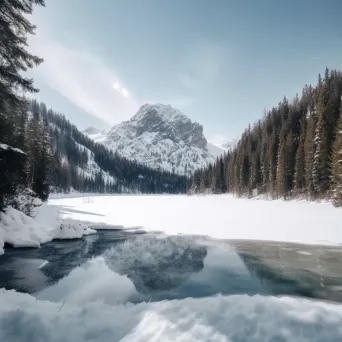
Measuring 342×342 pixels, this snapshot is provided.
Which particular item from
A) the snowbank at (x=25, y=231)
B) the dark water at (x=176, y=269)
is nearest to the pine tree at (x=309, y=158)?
the dark water at (x=176, y=269)

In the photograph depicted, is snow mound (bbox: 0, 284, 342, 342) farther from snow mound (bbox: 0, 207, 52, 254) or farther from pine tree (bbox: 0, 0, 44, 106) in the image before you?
snow mound (bbox: 0, 207, 52, 254)

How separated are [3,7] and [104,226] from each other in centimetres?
1966

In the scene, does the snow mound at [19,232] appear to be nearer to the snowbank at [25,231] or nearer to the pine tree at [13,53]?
the snowbank at [25,231]

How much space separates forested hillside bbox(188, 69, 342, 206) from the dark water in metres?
23.2

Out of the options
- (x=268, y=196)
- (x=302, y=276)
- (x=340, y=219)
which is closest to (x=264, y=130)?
(x=268, y=196)

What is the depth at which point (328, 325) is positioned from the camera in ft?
19.9

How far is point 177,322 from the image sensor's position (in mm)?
6105

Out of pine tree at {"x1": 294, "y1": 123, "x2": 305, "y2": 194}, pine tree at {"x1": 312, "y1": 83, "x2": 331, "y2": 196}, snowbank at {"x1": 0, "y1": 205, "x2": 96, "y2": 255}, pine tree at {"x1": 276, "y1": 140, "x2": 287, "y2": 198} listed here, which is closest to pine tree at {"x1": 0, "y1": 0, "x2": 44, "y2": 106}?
snowbank at {"x1": 0, "y1": 205, "x2": 96, "y2": 255}

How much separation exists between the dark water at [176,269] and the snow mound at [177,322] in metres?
2.39

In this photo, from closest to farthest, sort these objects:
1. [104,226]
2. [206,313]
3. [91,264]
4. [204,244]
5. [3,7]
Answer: [206,313] → [3,7] → [91,264] → [204,244] → [104,226]

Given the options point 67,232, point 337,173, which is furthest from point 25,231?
point 337,173

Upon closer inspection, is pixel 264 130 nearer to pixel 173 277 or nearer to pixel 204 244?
pixel 204 244

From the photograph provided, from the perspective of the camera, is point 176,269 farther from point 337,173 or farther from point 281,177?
point 281,177

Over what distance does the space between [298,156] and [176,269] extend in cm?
4456
